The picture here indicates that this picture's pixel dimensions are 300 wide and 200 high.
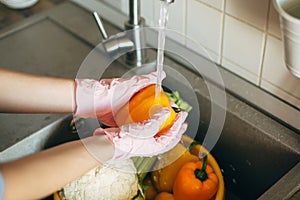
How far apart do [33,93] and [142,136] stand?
27cm

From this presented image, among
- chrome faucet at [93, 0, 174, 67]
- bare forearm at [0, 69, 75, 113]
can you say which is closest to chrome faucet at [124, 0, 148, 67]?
chrome faucet at [93, 0, 174, 67]

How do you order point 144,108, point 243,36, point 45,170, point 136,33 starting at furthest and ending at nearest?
point 136,33
point 243,36
point 144,108
point 45,170

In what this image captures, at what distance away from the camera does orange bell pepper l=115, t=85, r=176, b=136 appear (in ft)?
2.91

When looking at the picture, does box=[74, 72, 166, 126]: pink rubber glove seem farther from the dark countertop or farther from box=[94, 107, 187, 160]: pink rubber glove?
the dark countertop

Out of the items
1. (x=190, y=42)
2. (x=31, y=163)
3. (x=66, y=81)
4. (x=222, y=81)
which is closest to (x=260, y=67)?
(x=222, y=81)

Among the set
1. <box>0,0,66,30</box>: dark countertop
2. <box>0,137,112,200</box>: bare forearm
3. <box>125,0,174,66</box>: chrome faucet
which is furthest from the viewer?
<box>0,0,66,30</box>: dark countertop

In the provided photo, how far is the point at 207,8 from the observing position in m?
1.11

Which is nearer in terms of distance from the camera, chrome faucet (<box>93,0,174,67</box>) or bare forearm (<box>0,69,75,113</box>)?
bare forearm (<box>0,69,75,113</box>)

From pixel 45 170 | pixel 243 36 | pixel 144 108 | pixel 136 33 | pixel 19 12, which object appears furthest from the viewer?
pixel 19 12

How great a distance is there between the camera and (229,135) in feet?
3.58

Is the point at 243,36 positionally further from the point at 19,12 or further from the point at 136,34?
the point at 19,12

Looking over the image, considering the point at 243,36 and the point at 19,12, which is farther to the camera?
the point at 19,12

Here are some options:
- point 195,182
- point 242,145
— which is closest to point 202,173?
point 195,182

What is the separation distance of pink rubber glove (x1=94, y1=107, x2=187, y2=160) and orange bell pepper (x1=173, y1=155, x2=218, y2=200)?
120 millimetres
